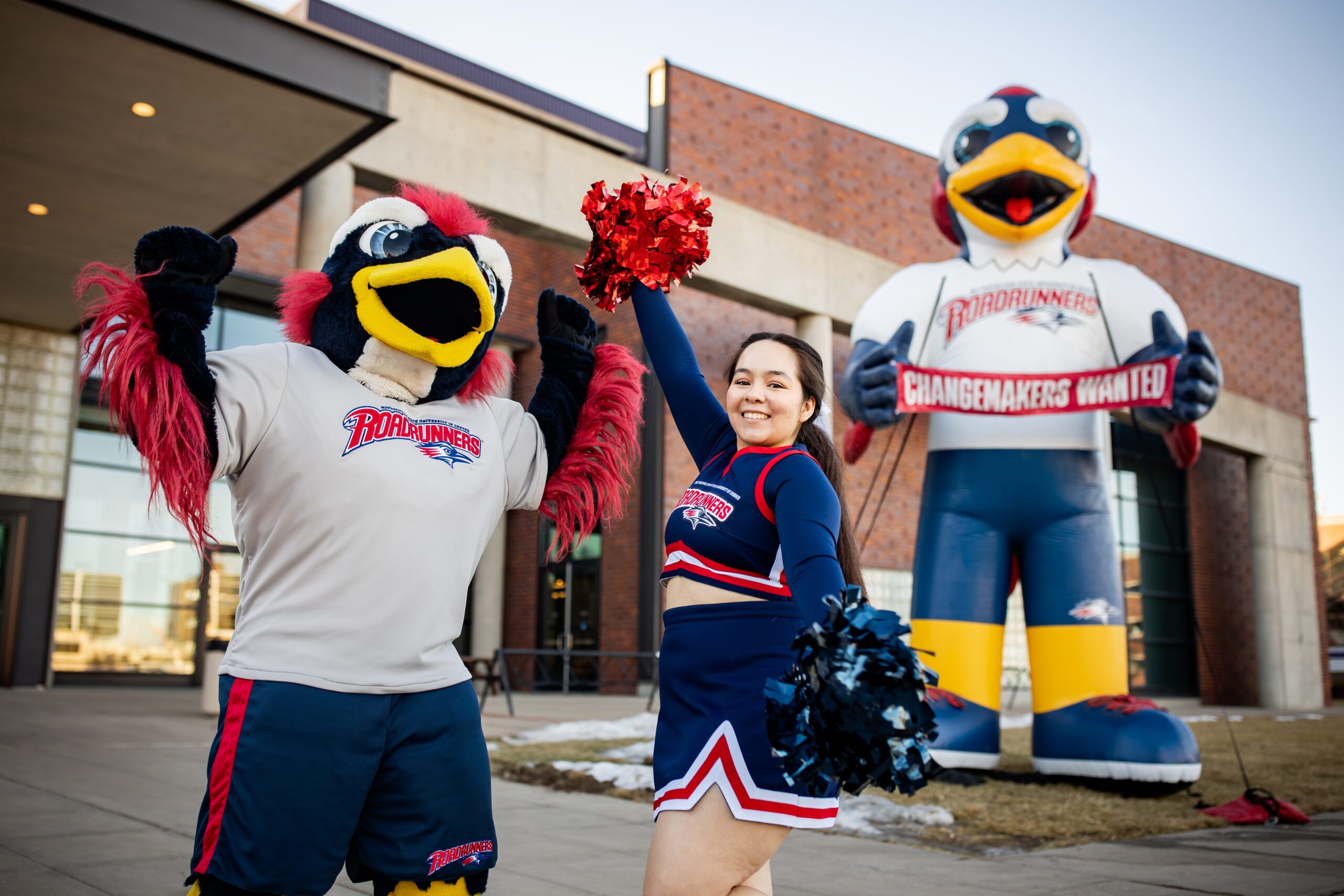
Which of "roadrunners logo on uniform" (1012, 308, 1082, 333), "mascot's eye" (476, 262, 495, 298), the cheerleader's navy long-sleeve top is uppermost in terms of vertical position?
"roadrunners logo on uniform" (1012, 308, 1082, 333)

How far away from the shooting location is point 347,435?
83.7 inches

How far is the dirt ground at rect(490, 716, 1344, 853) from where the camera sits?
15.1 feet

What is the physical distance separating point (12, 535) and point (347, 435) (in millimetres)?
11627

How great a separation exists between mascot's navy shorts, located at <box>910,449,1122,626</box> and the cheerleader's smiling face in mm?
3811

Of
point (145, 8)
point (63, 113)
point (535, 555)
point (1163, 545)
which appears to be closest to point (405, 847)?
point (145, 8)

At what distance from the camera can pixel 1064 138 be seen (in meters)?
6.06

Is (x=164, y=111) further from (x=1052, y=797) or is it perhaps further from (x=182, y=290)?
(x=1052, y=797)

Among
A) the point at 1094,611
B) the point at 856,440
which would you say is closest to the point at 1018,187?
the point at 856,440

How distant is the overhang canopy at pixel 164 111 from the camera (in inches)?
233

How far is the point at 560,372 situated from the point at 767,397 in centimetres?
65

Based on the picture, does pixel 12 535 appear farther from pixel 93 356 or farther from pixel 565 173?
pixel 93 356

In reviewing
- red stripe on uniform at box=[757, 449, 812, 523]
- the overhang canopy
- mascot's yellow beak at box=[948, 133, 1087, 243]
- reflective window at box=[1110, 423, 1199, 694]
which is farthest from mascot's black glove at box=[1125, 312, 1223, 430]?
reflective window at box=[1110, 423, 1199, 694]

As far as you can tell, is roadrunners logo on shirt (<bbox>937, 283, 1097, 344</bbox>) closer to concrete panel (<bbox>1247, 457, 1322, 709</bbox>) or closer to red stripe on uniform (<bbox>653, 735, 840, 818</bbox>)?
red stripe on uniform (<bbox>653, 735, 840, 818</bbox>)

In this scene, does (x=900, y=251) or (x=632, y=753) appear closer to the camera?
(x=632, y=753)
